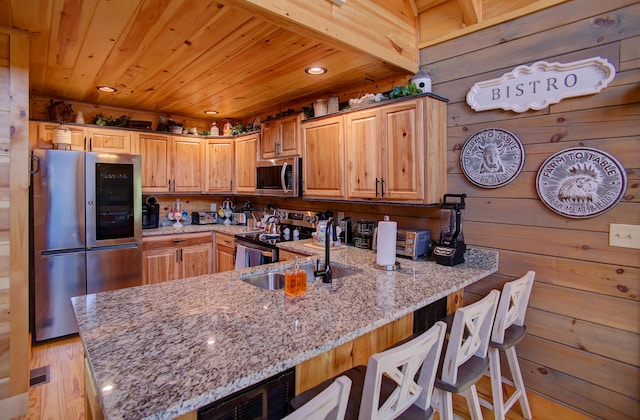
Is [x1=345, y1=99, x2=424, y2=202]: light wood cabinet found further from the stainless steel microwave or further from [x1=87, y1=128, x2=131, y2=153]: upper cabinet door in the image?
[x1=87, y1=128, x2=131, y2=153]: upper cabinet door

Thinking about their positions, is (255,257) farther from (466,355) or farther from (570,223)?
(570,223)

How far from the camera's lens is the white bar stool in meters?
0.98

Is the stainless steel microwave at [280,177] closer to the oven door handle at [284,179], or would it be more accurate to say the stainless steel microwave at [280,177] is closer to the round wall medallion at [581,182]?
the oven door handle at [284,179]

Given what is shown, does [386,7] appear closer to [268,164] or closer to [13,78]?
[268,164]

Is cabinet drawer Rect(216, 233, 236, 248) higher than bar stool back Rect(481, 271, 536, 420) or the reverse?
higher

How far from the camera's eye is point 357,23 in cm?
209

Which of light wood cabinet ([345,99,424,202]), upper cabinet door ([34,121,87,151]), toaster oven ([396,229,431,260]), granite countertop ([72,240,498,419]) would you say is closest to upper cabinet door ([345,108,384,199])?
light wood cabinet ([345,99,424,202])

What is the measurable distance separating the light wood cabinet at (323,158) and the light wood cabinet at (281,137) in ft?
0.45

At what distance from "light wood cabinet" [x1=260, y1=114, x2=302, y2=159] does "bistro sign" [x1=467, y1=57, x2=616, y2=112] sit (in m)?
1.63

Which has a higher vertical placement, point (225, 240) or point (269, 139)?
point (269, 139)

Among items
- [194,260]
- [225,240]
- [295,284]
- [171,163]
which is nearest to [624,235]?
[295,284]

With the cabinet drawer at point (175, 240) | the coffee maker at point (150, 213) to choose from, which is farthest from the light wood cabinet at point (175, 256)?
the coffee maker at point (150, 213)

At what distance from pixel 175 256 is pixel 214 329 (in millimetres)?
2968

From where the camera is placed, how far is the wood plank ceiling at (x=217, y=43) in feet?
6.04
